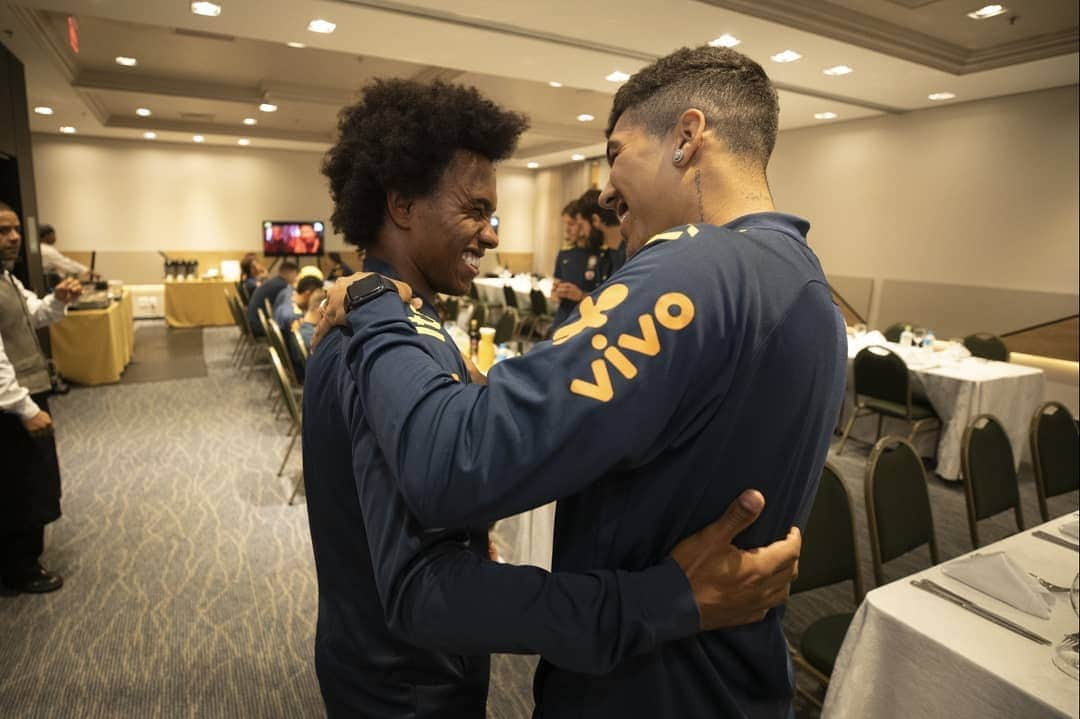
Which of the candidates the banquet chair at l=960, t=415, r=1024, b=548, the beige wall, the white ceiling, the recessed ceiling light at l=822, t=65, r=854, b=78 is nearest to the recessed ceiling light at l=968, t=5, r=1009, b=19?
Result: the white ceiling

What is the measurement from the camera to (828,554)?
81.0 inches

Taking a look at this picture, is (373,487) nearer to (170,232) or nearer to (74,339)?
(74,339)

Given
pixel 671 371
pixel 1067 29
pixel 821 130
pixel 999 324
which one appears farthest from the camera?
pixel 821 130

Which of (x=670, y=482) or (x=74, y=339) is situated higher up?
(x=670, y=482)

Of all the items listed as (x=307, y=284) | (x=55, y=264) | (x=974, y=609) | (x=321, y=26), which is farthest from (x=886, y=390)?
(x=55, y=264)

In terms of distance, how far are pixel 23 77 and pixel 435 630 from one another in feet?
24.9

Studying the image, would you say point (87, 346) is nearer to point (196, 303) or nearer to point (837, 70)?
point (196, 303)

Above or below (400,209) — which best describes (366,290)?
below

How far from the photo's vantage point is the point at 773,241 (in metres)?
0.70

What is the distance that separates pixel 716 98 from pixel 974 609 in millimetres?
1404

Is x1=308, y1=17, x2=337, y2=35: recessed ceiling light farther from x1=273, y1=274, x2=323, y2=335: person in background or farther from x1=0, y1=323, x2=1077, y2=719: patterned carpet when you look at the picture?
x1=0, y1=323, x2=1077, y2=719: patterned carpet

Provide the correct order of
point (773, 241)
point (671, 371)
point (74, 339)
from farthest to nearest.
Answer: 1. point (74, 339)
2. point (773, 241)
3. point (671, 371)

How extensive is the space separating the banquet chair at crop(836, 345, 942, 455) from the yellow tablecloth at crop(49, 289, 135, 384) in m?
6.94

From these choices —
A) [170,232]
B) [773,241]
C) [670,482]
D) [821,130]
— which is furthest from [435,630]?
[170,232]
